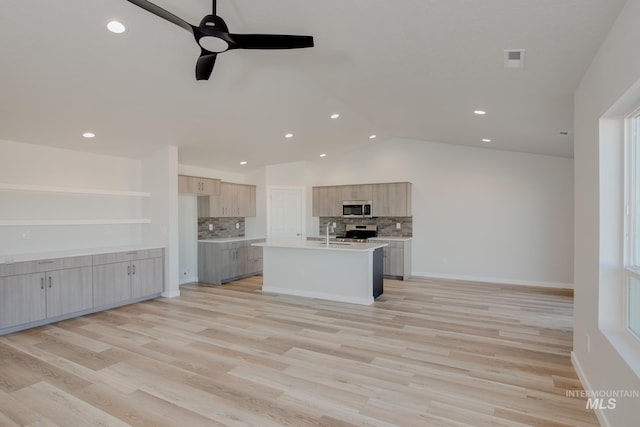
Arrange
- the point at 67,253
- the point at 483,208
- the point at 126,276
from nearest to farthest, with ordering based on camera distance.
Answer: the point at 67,253, the point at 126,276, the point at 483,208

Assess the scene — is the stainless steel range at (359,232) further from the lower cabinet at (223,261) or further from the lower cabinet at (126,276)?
the lower cabinet at (126,276)

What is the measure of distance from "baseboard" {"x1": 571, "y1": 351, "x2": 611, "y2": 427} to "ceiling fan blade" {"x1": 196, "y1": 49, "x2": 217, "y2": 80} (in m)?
3.81

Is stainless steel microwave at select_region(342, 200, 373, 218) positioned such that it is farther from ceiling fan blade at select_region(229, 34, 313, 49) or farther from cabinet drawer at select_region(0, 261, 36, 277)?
cabinet drawer at select_region(0, 261, 36, 277)

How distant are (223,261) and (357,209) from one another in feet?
10.6

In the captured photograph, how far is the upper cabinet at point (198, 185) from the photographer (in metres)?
6.39

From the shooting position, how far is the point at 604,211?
2441mm

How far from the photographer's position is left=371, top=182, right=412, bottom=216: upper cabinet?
7.50m

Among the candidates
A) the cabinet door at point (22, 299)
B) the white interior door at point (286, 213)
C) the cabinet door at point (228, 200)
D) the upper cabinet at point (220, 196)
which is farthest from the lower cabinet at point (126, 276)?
the white interior door at point (286, 213)

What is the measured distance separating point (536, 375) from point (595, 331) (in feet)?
2.36

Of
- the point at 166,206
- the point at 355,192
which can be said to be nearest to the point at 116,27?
the point at 166,206

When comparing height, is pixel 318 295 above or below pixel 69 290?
below

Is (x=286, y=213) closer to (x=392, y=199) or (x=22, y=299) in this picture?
(x=392, y=199)

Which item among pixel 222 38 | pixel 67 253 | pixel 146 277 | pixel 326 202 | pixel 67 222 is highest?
pixel 222 38

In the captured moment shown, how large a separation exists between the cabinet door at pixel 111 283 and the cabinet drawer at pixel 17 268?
2.51ft
